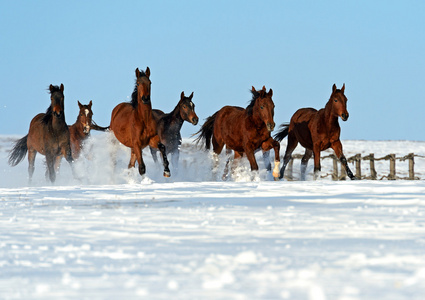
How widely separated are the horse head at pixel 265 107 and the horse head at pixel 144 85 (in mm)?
2129

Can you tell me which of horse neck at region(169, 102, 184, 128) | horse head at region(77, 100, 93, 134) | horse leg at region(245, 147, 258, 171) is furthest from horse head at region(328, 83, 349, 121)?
horse head at region(77, 100, 93, 134)

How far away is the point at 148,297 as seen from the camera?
131 inches

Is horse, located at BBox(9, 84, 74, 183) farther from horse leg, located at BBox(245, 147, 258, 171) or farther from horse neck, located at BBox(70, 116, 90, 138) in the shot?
horse leg, located at BBox(245, 147, 258, 171)

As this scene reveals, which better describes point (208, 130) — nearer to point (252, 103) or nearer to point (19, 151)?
point (252, 103)

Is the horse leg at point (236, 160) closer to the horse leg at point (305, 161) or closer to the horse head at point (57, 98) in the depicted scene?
the horse leg at point (305, 161)

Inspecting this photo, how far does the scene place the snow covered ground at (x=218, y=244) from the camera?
3.55 meters

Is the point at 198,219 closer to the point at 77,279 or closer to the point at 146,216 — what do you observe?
the point at 146,216

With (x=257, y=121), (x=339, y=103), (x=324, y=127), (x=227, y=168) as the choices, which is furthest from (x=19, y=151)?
(x=339, y=103)

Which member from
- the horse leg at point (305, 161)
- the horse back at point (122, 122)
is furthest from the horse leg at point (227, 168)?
the horse back at point (122, 122)

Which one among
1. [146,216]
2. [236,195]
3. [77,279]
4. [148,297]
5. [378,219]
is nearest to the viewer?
[148,297]

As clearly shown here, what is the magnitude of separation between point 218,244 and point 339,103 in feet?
29.0

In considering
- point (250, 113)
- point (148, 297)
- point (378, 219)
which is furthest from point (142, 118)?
point (148, 297)

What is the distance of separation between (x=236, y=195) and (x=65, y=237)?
3.80 meters

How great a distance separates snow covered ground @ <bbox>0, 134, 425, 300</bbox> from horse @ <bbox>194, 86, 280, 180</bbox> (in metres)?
3.17
